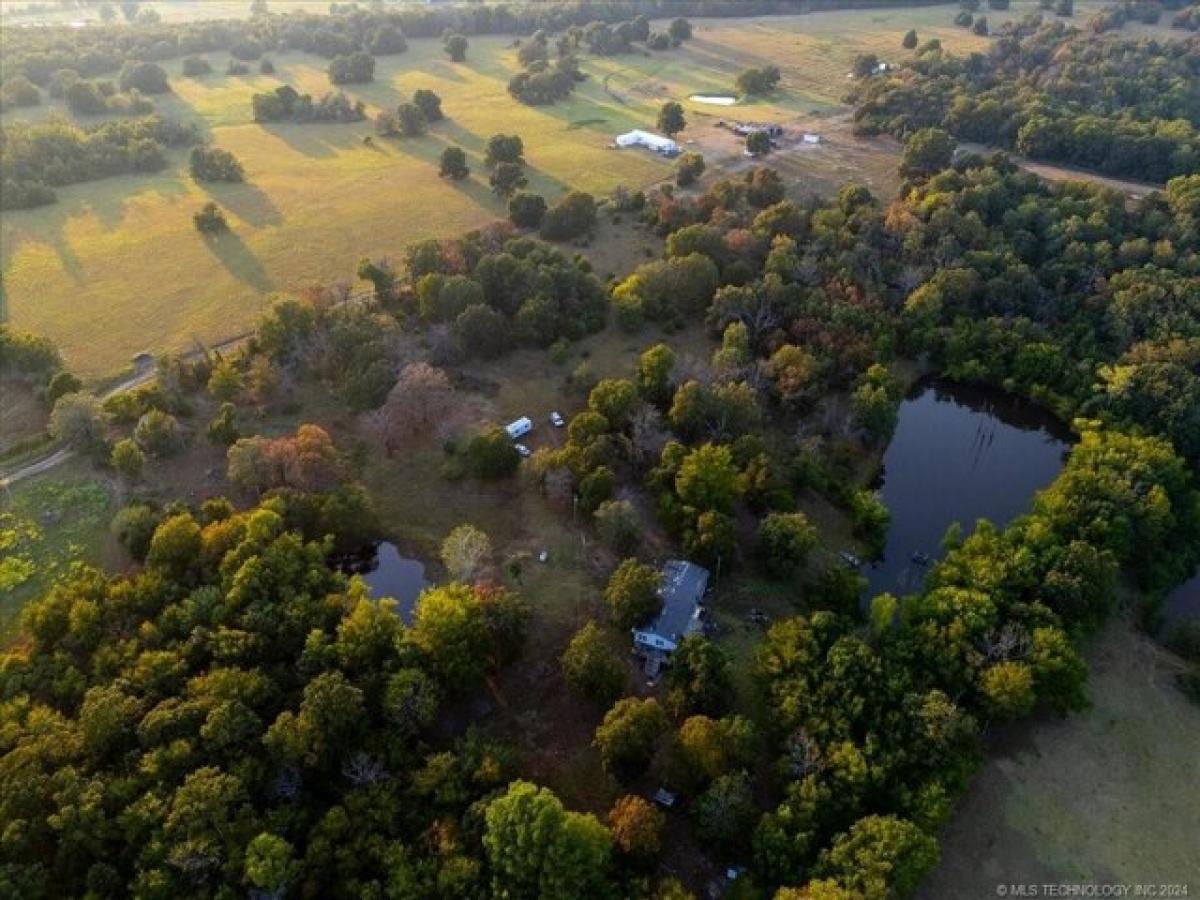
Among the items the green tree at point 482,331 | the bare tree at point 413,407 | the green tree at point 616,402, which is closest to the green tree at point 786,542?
the green tree at point 616,402

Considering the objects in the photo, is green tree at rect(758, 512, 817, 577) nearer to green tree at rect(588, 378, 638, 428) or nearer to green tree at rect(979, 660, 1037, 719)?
green tree at rect(979, 660, 1037, 719)

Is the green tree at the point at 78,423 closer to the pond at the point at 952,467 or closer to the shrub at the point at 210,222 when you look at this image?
the shrub at the point at 210,222

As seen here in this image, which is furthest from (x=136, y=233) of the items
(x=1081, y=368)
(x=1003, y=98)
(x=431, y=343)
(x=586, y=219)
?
(x=1003, y=98)

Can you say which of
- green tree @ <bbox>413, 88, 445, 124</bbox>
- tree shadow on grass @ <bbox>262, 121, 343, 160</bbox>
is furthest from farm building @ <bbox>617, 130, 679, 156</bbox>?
tree shadow on grass @ <bbox>262, 121, 343, 160</bbox>

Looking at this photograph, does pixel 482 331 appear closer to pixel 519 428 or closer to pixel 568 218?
pixel 519 428

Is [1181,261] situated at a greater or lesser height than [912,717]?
greater

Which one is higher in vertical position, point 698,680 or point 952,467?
point 698,680

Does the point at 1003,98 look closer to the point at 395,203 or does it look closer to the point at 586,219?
the point at 586,219

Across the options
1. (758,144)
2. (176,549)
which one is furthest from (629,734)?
(758,144)
